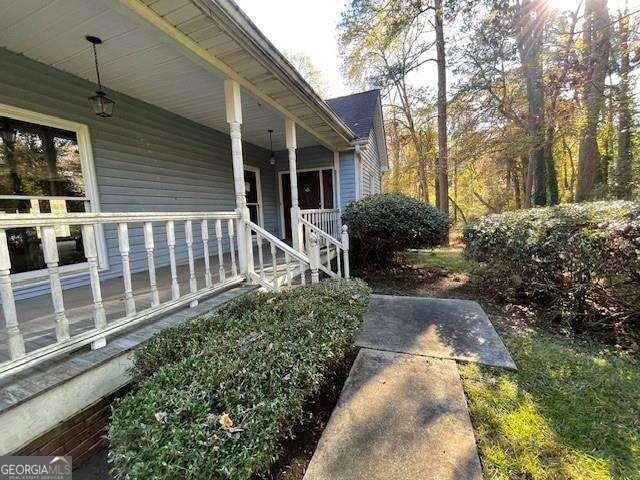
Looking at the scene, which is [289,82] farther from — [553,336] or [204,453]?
[553,336]

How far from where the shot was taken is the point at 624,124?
741 cm

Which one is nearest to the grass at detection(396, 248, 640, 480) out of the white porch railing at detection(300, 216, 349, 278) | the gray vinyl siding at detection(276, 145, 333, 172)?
the white porch railing at detection(300, 216, 349, 278)

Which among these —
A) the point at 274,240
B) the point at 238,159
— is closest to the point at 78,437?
the point at 274,240

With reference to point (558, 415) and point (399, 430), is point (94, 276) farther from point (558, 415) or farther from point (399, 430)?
point (558, 415)

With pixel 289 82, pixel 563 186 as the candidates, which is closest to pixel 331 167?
pixel 289 82

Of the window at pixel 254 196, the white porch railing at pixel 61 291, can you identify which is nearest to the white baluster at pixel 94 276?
the white porch railing at pixel 61 291

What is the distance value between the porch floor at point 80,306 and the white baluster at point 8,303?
13.6 inches

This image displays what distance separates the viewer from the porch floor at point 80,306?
7.34 ft

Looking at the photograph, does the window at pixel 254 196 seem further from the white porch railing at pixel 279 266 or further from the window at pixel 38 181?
the window at pixel 38 181

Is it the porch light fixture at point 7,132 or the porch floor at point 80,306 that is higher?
the porch light fixture at point 7,132

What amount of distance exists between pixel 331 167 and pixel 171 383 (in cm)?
739

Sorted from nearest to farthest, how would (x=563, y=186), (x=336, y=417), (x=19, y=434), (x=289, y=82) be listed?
(x=19, y=434), (x=336, y=417), (x=289, y=82), (x=563, y=186)

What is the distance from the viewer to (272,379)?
167 centimetres

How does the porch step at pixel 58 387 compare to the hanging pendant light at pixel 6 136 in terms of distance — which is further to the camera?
the hanging pendant light at pixel 6 136
